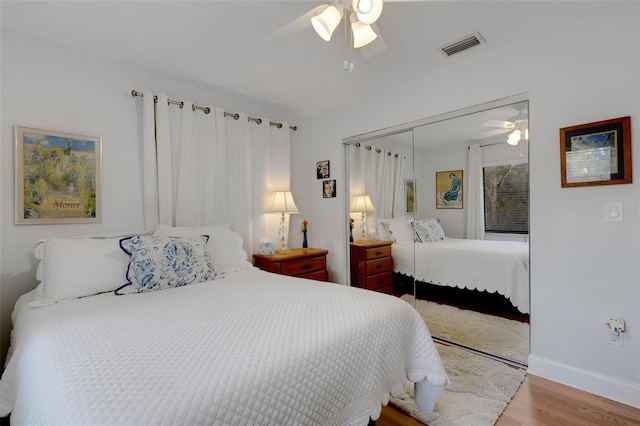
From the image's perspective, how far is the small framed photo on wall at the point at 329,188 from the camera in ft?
11.7

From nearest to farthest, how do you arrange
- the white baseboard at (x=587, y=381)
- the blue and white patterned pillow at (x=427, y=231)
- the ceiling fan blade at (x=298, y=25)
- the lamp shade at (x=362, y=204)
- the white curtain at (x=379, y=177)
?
the ceiling fan blade at (x=298, y=25)
the white baseboard at (x=587, y=381)
the blue and white patterned pillow at (x=427, y=231)
the white curtain at (x=379, y=177)
the lamp shade at (x=362, y=204)

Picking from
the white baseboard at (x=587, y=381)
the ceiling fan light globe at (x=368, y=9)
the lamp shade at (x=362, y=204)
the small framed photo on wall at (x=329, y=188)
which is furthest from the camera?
the small framed photo on wall at (x=329, y=188)

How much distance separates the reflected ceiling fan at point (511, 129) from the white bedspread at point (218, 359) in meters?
1.64

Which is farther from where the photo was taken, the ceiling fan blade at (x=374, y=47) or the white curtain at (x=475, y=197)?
the white curtain at (x=475, y=197)

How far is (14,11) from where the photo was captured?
1781 millimetres

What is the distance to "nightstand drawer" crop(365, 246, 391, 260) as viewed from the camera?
10.3 feet

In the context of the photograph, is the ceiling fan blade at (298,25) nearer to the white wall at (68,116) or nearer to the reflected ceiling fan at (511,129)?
the white wall at (68,116)

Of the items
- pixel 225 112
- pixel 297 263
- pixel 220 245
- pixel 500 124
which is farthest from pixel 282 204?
pixel 500 124

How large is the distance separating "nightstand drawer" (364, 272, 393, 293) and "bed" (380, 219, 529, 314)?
0.15 meters

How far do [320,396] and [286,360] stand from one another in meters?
0.20

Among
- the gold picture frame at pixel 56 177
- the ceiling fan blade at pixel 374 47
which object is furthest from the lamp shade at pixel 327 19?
the gold picture frame at pixel 56 177

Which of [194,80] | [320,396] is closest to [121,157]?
[194,80]

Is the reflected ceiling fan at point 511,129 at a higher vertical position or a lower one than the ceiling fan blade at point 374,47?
lower

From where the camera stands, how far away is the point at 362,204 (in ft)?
11.0
